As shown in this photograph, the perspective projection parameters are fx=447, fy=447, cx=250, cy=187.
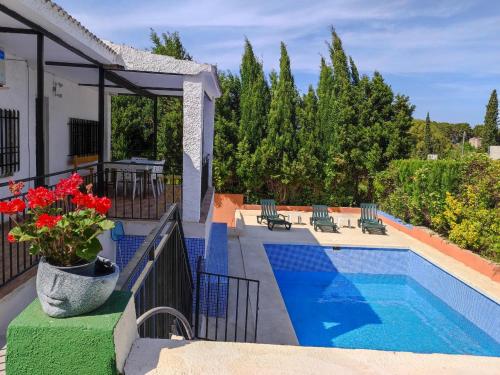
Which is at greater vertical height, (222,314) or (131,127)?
(131,127)

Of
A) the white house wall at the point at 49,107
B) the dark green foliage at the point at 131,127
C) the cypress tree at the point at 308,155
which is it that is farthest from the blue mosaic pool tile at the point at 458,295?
the dark green foliage at the point at 131,127

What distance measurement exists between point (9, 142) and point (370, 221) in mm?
13967

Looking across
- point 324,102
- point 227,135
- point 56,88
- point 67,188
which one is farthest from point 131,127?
point 67,188

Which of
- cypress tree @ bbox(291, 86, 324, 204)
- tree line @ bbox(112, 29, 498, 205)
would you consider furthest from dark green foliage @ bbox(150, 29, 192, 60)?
cypress tree @ bbox(291, 86, 324, 204)

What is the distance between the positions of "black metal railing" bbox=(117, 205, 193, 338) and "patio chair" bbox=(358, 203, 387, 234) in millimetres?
Result: 12532

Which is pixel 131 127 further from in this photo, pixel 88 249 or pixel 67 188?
pixel 88 249

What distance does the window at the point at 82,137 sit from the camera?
523 inches

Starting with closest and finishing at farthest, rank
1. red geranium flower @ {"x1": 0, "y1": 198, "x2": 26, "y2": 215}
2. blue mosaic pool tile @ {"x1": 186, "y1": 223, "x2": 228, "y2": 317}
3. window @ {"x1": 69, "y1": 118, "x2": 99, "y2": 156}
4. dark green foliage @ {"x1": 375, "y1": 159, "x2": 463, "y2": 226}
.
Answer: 1. red geranium flower @ {"x1": 0, "y1": 198, "x2": 26, "y2": 215}
2. blue mosaic pool tile @ {"x1": 186, "y1": 223, "x2": 228, "y2": 317}
3. window @ {"x1": 69, "y1": 118, "x2": 99, "y2": 156}
4. dark green foliage @ {"x1": 375, "y1": 159, "x2": 463, "y2": 226}

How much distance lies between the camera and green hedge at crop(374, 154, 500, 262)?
14.0m

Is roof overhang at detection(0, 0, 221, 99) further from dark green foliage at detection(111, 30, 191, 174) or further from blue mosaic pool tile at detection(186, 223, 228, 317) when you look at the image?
dark green foliage at detection(111, 30, 191, 174)

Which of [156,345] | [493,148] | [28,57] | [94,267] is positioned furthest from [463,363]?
[493,148]

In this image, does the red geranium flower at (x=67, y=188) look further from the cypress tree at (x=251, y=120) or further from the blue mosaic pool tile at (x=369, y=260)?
the cypress tree at (x=251, y=120)

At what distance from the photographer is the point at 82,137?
14.1m

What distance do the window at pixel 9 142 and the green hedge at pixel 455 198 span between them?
1264 centimetres
